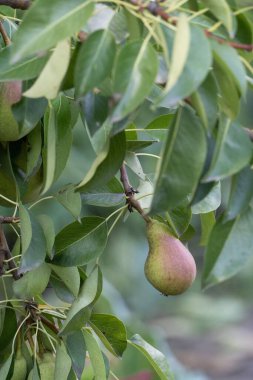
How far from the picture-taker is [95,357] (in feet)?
3.42

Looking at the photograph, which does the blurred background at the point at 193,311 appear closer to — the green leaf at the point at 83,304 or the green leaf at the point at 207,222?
the green leaf at the point at 207,222

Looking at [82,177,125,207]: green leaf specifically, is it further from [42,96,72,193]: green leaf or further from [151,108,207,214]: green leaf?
[151,108,207,214]: green leaf

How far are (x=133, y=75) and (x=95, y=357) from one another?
1.49ft

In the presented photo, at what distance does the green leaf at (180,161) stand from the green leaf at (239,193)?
0.17 feet

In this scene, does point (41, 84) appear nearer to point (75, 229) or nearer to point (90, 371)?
point (75, 229)

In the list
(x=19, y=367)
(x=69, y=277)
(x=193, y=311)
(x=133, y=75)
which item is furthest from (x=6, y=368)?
(x=193, y=311)

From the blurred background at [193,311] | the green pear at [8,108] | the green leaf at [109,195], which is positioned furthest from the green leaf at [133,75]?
the blurred background at [193,311]

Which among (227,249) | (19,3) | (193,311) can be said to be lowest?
(193,311)

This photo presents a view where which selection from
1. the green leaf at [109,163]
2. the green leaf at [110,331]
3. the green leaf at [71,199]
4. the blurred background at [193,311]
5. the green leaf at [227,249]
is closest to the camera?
the green leaf at [227,249]

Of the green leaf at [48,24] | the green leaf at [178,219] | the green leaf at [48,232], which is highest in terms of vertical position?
the green leaf at [48,24]

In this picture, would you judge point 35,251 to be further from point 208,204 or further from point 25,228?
point 208,204

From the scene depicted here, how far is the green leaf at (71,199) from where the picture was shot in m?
0.96

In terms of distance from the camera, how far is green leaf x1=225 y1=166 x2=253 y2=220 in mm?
772

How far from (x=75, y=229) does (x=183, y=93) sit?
39 centimetres
